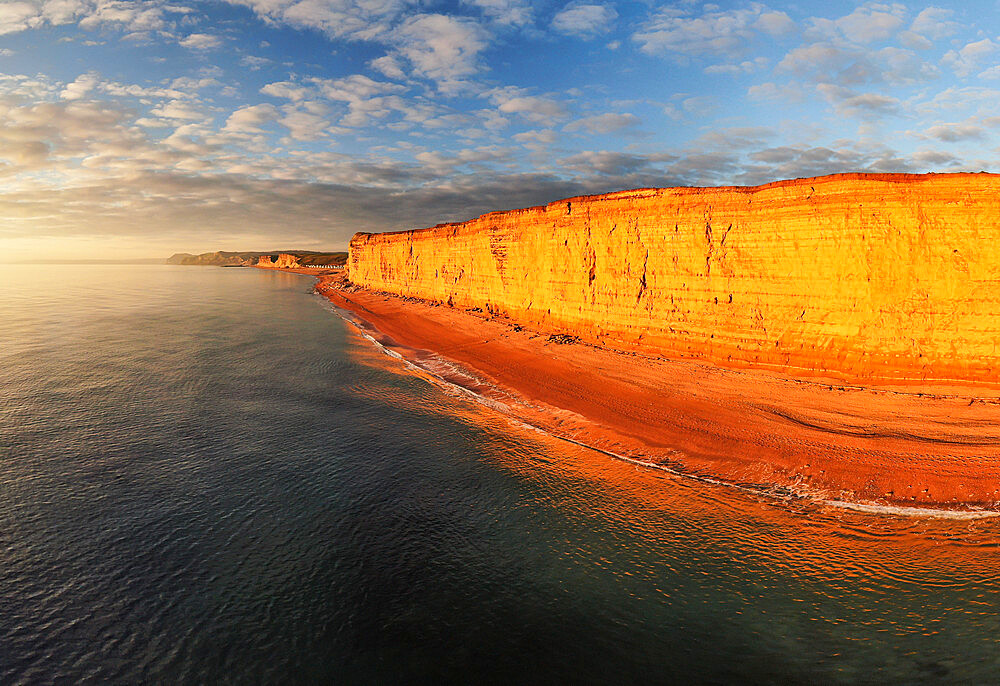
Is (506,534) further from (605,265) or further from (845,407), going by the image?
(605,265)

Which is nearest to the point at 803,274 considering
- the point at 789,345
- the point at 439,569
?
the point at 789,345

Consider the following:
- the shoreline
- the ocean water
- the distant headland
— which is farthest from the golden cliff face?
the ocean water

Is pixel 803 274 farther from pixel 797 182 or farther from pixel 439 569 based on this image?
pixel 439 569

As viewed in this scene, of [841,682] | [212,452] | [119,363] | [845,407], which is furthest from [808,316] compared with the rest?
[119,363]

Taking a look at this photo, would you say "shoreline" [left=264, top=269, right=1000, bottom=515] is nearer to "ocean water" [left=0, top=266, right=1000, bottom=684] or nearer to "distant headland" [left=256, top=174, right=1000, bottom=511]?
"distant headland" [left=256, top=174, right=1000, bottom=511]

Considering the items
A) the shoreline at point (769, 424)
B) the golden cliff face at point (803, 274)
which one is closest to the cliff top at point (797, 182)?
the golden cliff face at point (803, 274)

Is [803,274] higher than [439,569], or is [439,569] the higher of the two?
[803,274]
